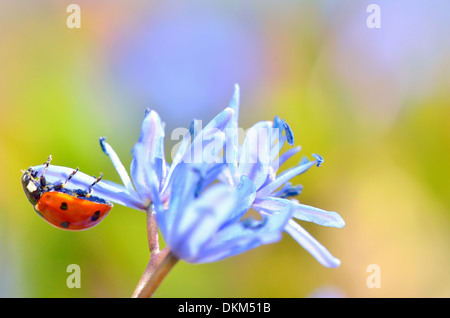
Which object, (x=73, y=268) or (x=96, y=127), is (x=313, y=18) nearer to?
(x=96, y=127)

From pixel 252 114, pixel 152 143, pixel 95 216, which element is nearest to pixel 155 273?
pixel 152 143

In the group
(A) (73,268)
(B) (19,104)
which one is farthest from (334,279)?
(B) (19,104)

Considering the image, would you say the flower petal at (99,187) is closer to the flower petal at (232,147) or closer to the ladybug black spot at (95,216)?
the ladybug black spot at (95,216)
